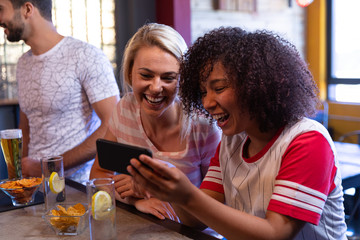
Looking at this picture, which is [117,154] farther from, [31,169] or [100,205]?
[31,169]

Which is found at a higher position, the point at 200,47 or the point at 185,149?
the point at 200,47

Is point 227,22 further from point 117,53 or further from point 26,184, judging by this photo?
point 26,184

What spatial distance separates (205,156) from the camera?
1.64 metres

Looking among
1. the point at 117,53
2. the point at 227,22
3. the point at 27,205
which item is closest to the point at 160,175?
the point at 27,205

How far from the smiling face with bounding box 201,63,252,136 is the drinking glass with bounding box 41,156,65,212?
545 mm

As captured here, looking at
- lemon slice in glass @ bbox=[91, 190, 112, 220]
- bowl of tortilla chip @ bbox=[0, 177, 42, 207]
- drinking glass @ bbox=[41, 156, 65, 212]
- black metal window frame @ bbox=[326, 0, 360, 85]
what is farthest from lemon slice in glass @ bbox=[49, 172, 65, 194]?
black metal window frame @ bbox=[326, 0, 360, 85]

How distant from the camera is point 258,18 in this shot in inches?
210

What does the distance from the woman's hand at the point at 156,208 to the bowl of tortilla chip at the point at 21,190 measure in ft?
1.20

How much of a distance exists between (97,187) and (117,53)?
3.15 meters

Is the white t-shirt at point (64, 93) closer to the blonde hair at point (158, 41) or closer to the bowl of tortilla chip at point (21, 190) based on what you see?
the blonde hair at point (158, 41)

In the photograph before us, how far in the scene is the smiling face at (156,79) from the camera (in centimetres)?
155

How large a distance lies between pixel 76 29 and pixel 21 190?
8.79 ft

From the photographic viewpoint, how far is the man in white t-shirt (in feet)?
6.99

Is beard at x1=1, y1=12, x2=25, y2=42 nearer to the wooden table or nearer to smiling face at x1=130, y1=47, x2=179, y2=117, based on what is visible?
smiling face at x1=130, y1=47, x2=179, y2=117
